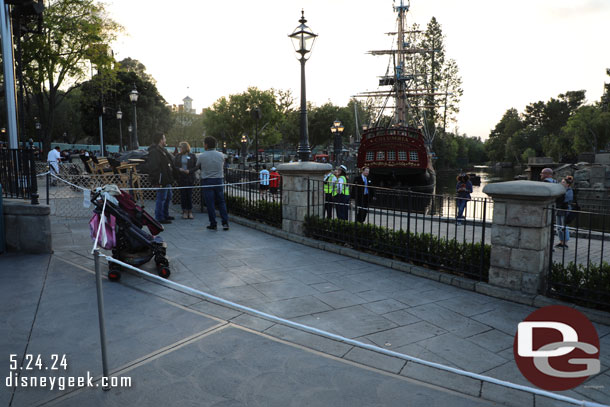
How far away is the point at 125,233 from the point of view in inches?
231

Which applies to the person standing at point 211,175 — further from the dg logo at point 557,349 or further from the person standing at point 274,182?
the dg logo at point 557,349

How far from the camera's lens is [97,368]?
3543 mm

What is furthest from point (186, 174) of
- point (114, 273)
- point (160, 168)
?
point (114, 273)

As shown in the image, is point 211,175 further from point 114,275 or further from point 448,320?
point 448,320

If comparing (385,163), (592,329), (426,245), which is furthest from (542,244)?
(385,163)

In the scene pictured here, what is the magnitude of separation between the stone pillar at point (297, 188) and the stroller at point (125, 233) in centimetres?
328

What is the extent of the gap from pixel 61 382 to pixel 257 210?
283 inches

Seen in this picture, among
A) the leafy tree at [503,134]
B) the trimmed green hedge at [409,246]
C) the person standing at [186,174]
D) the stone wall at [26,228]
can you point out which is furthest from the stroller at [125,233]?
the leafy tree at [503,134]

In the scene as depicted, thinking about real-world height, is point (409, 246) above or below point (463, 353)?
above

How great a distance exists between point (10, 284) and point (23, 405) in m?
3.19

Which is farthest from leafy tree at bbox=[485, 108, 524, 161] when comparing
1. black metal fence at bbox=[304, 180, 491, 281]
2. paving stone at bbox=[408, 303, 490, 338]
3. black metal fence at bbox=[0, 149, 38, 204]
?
black metal fence at bbox=[0, 149, 38, 204]

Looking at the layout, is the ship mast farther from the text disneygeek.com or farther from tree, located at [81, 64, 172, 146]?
the text disneygeek.com

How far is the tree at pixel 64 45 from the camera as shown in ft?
87.6

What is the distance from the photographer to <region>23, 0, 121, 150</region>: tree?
87.6 feet
